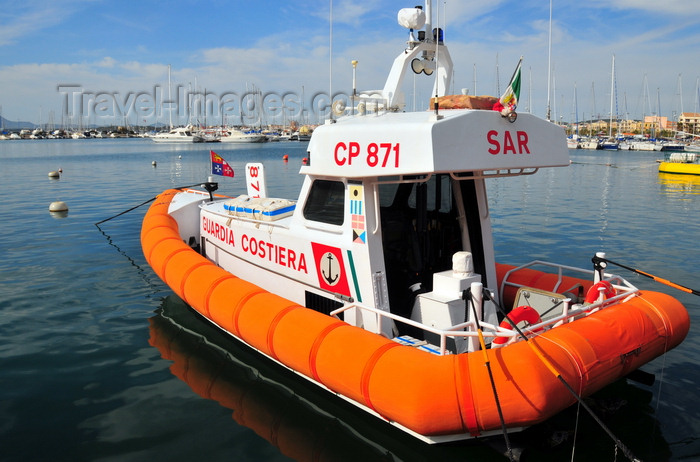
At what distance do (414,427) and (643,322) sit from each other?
2.63m

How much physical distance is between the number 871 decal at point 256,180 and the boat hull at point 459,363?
3452 mm

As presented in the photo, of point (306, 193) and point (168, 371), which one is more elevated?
point (306, 193)

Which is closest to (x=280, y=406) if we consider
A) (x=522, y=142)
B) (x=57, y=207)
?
(x=522, y=142)

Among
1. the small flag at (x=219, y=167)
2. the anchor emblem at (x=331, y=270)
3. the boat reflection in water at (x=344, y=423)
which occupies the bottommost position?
the boat reflection in water at (x=344, y=423)

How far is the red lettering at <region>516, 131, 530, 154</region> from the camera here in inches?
203

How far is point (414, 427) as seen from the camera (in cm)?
412

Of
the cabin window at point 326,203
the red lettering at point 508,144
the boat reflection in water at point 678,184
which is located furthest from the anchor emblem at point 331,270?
the boat reflection in water at point 678,184

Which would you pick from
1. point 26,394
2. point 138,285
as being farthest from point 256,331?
point 138,285

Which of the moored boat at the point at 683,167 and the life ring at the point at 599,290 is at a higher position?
the moored boat at the point at 683,167

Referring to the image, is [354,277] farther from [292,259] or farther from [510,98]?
[510,98]

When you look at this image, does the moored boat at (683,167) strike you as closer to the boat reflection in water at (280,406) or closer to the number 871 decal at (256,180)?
the number 871 decal at (256,180)

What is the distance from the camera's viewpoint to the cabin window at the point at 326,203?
19.0 feet

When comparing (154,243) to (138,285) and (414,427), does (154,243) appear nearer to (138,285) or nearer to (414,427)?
(138,285)

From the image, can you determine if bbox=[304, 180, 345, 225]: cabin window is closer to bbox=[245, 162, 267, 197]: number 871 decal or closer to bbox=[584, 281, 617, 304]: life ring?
bbox=[584, 281, 617, 304]: life ring
